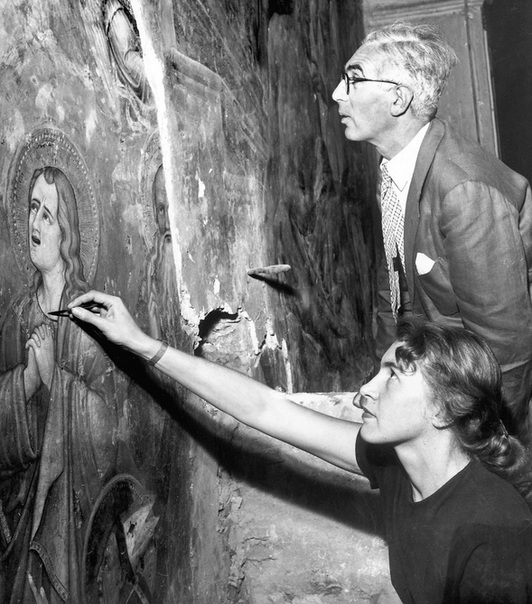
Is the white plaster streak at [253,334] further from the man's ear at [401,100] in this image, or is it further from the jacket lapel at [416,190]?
the man's ear at [401,100]

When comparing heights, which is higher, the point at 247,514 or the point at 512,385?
Answer: the point at 512,385

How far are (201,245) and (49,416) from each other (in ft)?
4.00

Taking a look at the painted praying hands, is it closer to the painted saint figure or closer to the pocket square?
the painted saint figure

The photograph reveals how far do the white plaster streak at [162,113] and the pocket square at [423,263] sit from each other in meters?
0.81

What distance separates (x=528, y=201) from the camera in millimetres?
2742

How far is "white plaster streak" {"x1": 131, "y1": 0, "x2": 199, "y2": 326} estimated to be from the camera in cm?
263

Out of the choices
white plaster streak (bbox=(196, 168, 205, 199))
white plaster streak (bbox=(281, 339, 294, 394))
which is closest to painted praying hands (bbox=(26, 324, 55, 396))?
white plaster streak (bbox=(196, 168, 205, 199))

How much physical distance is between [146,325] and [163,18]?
1.06 m

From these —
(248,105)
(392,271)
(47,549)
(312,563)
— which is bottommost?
(312,563)

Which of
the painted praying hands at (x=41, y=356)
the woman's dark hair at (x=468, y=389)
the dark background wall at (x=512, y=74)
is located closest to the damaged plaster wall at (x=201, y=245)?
the painted praying hands at (x=41, y=356)

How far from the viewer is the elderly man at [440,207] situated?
8.26ft

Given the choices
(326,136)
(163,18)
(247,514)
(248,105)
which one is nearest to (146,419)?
(247,514)

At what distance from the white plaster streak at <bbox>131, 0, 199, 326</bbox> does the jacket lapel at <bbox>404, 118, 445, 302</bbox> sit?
2.56 ft

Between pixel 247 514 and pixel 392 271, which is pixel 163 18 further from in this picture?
pixel 247 514
